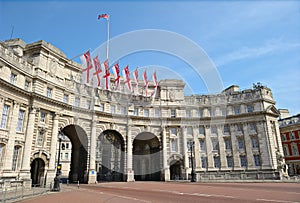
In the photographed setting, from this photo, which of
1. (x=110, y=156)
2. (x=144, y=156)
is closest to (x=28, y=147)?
(x=110, y=156)

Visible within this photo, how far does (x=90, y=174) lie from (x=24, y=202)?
21701 mm

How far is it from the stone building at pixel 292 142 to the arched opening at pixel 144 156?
32.2m

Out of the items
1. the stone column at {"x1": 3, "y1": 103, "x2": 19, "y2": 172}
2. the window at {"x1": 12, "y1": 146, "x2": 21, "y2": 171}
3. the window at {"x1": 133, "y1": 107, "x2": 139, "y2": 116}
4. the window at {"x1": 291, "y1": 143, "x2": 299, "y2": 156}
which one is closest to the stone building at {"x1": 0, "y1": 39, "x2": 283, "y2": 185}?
the window at {"x1": 133, "y1": 107, "x2": 139, "y2": 116}

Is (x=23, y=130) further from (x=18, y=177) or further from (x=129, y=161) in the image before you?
(x=129, y=161)

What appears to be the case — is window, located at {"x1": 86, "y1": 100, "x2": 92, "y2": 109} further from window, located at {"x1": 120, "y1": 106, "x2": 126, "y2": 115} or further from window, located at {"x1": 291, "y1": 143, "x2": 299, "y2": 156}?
window, located at {"x1": 291, "y1": 143, "x2": 299, "y2": 156}

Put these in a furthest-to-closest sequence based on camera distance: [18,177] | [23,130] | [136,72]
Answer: [136,72] < [23,130] < [18,177]

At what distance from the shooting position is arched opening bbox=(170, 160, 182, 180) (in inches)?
1665

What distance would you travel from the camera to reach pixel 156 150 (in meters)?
44.2

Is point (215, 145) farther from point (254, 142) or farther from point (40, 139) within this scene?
point (40, 139)

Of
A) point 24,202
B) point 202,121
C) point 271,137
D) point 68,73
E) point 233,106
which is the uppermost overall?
point 68,73

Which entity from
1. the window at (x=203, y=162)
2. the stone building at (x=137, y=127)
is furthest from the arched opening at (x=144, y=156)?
the window at (x=203, y=162)

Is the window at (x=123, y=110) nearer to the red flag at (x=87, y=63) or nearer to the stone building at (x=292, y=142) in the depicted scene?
the red flag at (x=87, y=63)

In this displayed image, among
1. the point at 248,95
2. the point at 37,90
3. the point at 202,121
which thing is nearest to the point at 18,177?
the point at 37,90

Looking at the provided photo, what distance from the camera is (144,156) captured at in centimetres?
4662
